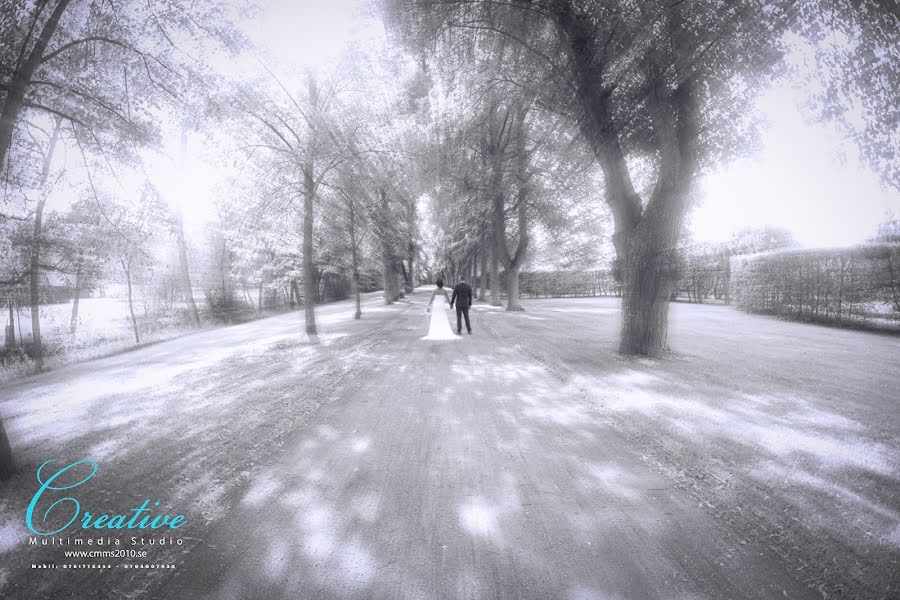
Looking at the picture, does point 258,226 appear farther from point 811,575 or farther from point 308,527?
point 811,575

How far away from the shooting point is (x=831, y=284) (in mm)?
10516

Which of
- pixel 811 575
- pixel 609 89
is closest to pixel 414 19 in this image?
pixel 609 89

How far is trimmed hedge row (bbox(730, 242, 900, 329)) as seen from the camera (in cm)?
916

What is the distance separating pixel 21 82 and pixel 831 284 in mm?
17701

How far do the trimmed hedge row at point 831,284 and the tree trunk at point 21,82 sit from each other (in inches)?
665

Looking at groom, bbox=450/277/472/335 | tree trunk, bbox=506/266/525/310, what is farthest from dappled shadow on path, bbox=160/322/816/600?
tree trunk, bbox=506/266/525/310

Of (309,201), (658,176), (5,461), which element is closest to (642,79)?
(658,176)

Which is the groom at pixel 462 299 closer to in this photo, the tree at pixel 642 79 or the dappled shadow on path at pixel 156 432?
the dappled shadow on path at pixel 156 432

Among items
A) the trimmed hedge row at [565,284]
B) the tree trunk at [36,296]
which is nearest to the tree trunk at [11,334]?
the tree trunk at [36,296]

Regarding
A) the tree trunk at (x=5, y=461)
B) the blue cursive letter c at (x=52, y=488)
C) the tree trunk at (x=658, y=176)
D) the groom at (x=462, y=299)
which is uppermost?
the tree trunk at (x=658, y=176)

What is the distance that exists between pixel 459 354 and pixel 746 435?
17.2ft

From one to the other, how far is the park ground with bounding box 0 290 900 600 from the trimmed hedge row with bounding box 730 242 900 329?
5.65 m

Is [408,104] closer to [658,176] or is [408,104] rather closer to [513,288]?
[658,176]

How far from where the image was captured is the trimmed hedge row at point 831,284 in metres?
9.16
